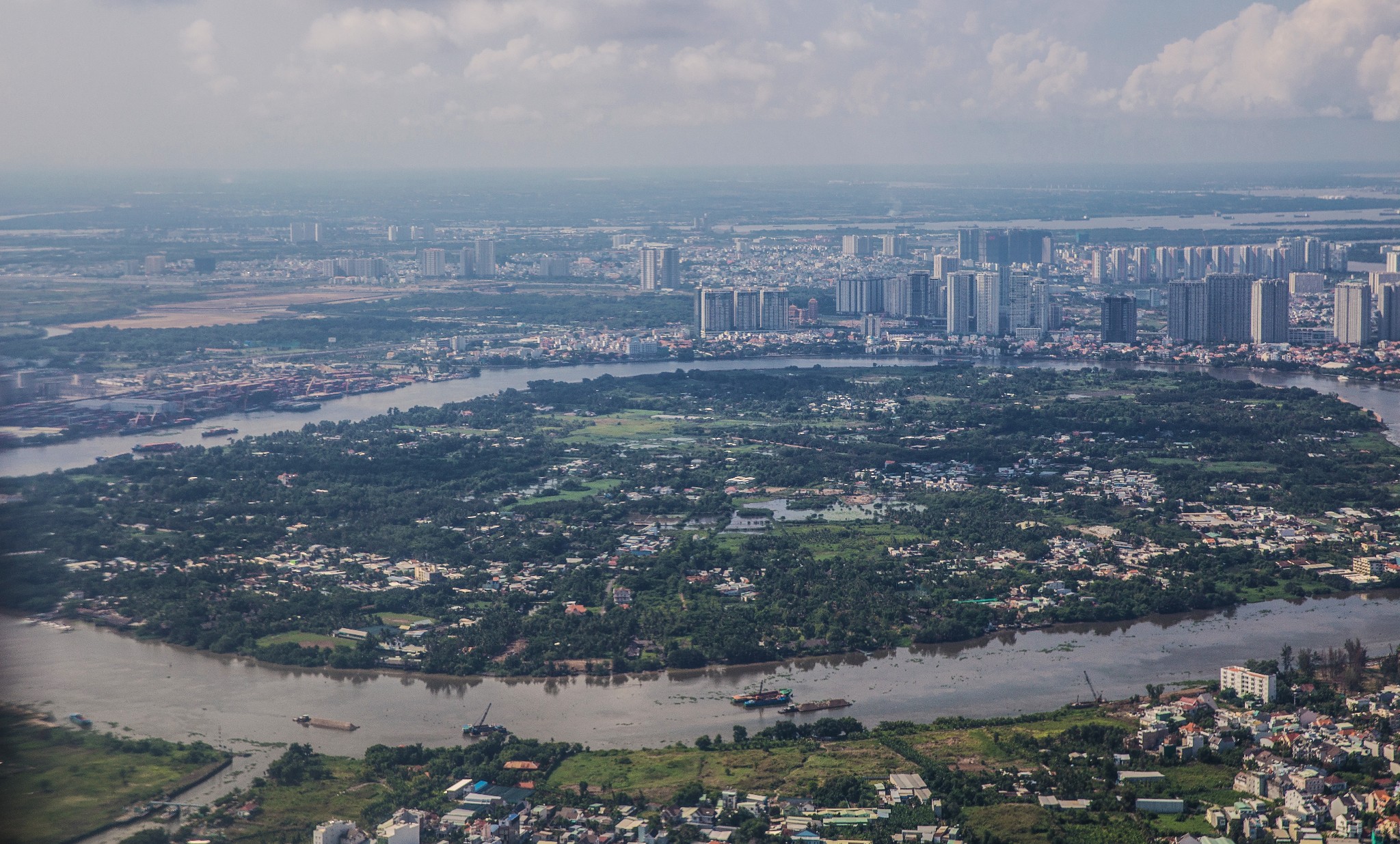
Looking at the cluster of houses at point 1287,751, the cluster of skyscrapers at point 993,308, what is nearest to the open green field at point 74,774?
the cluster of houses at point 1287,751

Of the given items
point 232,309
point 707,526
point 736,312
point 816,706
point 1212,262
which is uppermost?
point 1212,262

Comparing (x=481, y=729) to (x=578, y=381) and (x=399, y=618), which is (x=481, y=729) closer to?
(x=399, y=618)

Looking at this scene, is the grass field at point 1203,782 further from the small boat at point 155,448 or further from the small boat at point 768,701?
the small boat at point 155,448

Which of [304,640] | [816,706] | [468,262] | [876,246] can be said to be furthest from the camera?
[876,246]

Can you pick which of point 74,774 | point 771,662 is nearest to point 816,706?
point 771,662

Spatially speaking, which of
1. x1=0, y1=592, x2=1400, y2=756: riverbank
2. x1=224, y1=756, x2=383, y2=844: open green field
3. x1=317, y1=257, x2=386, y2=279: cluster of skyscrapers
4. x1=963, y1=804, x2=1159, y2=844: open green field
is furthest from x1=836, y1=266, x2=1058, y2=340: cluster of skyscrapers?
x1=224, y1=756, x2=383, y2=844: open green field

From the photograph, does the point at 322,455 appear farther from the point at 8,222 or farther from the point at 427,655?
the point at 427,655

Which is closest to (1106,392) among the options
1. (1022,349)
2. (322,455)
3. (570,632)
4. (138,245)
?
(1022,349)
